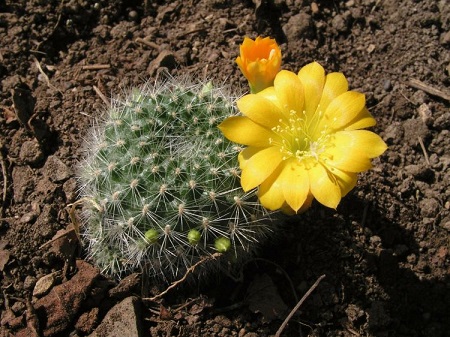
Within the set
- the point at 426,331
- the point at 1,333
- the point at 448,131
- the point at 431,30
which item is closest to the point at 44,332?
the point at 1,333

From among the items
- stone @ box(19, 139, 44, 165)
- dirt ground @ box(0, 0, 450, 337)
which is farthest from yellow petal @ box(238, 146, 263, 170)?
stone @ box(19, 139, 44, 165)

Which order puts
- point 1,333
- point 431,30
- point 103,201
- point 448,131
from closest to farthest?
point 103,201, point 1,333, point 448,131, point 431,30

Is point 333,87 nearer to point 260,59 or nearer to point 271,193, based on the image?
point 260,59

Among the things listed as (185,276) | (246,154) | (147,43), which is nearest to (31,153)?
(147,43)

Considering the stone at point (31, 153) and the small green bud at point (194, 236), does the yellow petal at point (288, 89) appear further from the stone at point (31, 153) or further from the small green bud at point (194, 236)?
the stone at point (31, 153)

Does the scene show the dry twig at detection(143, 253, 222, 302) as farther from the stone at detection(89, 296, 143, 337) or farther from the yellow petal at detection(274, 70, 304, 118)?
the yellow petal at detection(274, 70, 304, 118)

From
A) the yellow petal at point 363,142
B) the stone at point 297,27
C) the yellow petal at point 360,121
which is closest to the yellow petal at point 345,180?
the yellow petal at point 363,142

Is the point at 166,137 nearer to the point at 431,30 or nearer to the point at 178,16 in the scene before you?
the point at 178,16
